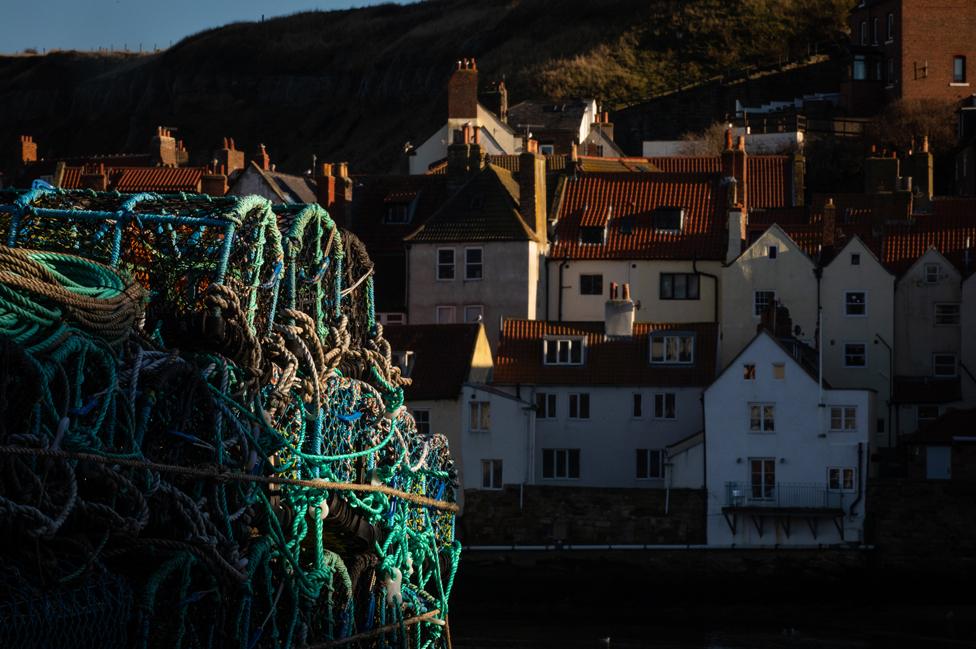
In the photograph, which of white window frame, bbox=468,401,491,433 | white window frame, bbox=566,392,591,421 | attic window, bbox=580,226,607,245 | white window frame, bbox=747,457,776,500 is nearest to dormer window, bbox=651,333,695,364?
white window frame, bbox=566,392,591,421

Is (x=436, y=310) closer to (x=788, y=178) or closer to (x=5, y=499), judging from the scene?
(x=788, y=178)

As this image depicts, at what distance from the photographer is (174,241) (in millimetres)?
18391

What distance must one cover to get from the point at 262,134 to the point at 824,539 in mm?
71824

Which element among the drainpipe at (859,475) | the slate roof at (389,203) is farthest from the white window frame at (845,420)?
the slate roof at (389,203)

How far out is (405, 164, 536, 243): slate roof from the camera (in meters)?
57.8

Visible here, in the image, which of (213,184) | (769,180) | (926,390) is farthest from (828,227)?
(213,184)

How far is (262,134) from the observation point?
115 m

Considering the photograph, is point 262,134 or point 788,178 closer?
point 788,178

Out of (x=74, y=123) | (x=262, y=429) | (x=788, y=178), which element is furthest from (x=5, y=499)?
(x=74, y=123)

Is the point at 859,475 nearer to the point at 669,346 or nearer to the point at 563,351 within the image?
the point at 669,346

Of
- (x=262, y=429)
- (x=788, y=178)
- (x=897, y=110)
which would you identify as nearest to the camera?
(x=262, y=429)

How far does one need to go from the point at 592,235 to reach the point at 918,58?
1313 inches

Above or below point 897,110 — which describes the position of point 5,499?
below

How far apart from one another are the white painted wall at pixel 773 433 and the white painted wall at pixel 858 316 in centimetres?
541
